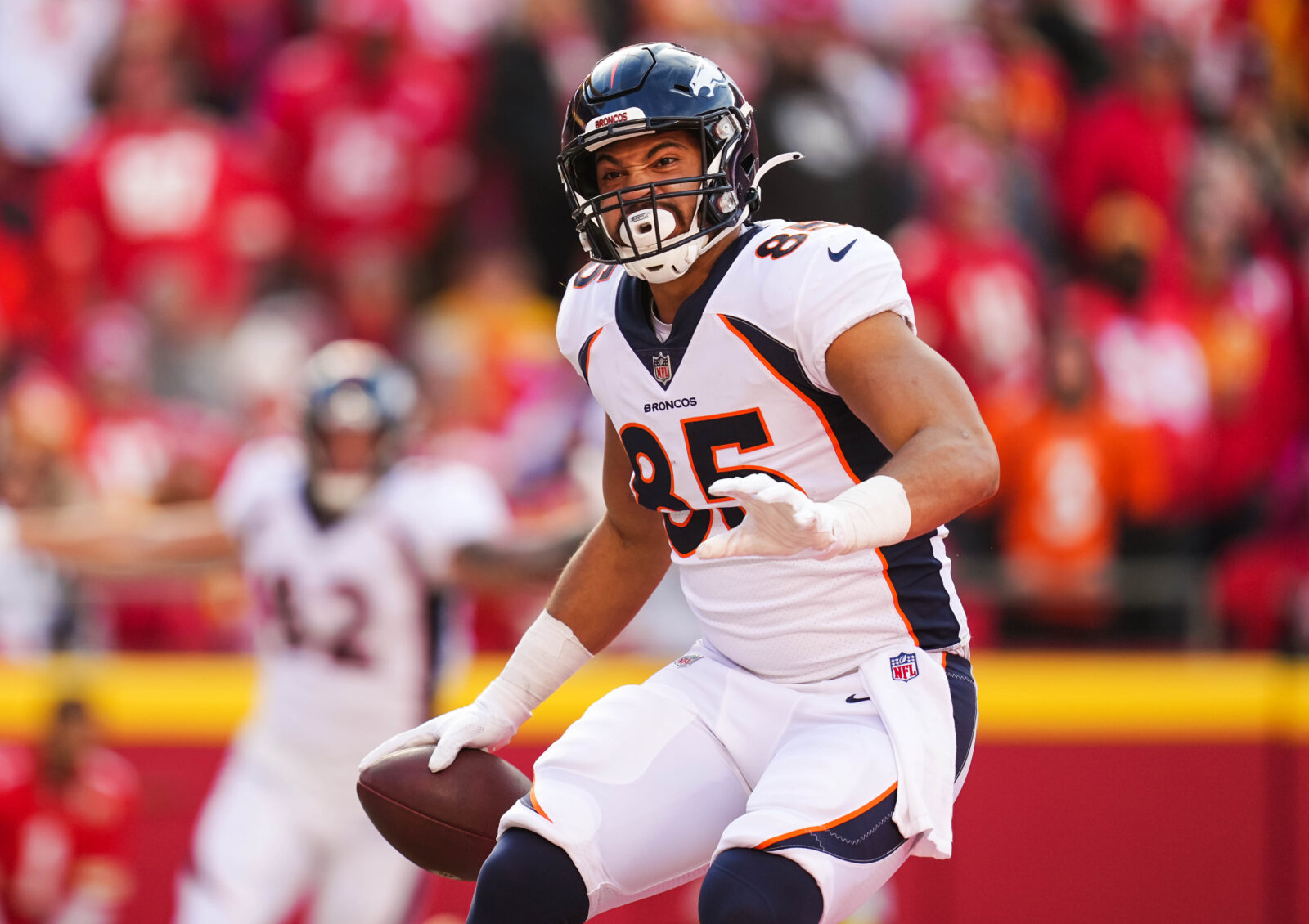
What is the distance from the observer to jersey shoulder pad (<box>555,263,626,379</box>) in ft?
9.50

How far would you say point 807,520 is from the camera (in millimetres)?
2197

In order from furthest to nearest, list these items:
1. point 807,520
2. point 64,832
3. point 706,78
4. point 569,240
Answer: point 569,240, point 64,832, point 706,78, point 807,520

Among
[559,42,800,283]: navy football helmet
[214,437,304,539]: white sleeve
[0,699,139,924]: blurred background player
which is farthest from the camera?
[0,699,139,924]: blurred background player

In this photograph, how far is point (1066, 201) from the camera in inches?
323

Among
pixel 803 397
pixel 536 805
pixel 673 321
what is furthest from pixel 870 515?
pixel 536 805

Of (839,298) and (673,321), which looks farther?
(673,321)

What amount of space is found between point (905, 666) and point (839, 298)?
579 mm

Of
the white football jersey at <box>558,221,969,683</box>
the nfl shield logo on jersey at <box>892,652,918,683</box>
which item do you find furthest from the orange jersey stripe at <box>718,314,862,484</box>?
the nfl shield logo on jersey at <box>892,652,918,683</box>

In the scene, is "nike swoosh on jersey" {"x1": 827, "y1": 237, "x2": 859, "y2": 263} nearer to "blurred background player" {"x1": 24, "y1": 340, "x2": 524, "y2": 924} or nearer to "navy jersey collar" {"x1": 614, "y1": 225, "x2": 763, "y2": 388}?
"navy jersey collar" {"x1": 614, "y1": 225, "x2": 763, "y2": 388}

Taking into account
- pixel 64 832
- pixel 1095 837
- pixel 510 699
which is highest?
pixel 510 699

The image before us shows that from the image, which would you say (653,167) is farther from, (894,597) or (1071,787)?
(1071,787)

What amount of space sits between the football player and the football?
37 mm

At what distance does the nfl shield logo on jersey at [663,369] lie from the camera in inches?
107

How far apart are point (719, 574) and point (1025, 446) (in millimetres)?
3878
